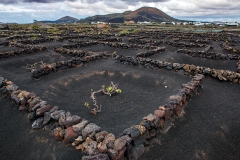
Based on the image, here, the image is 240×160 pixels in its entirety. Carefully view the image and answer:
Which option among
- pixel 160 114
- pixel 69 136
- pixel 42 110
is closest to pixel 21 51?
pixel 42 110

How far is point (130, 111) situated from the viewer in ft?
26.9

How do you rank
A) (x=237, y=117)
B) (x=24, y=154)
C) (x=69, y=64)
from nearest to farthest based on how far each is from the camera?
(x=24, y=154), (x=237, y=117), (x=69, y=64)

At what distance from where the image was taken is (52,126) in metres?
6.50

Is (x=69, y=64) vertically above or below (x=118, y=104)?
above

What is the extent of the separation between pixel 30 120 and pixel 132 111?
4647mm

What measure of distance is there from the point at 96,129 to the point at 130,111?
2.84m

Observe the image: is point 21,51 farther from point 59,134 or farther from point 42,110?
point 59,134

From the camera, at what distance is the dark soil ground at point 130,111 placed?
584 centimetres

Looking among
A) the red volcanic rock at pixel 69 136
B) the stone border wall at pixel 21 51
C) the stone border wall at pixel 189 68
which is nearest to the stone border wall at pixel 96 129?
the red volcanic rock at pixel 69 136

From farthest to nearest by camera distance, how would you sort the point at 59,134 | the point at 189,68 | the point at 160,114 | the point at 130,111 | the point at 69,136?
the point at 189,68, the point at 130,111, the point at 160,114, the point at 59,134, the point at 69,136

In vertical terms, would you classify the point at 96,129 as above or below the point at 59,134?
above

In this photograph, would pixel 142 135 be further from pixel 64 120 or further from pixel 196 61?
pixel 196 61

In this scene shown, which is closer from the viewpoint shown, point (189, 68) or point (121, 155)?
point (121, 155)

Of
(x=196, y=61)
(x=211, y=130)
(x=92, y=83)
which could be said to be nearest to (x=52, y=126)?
Answer: (x=92, y=83)
